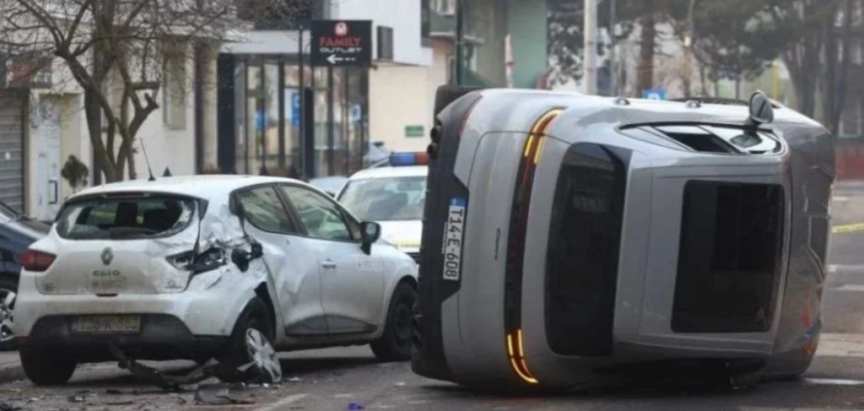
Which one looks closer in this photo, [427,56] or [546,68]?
[427,56]

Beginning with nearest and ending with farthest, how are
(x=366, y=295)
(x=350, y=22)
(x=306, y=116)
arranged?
1. (x=366, y=295)
2. (x=350, y=22)
3. (x=306, y=116)

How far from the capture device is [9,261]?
16.3m

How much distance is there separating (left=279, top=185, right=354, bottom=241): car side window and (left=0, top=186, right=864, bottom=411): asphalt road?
1.08 metres

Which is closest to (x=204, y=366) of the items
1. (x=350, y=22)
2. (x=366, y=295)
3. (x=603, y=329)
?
(x=366, y=295)

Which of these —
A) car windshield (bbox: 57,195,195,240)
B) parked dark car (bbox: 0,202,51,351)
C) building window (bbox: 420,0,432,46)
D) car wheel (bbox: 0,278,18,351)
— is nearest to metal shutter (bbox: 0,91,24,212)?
parked dark car (bbox: 0,202,51,351)

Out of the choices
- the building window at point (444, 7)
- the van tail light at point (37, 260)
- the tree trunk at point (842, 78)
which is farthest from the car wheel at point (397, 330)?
the tree trunk at point (842, 78)

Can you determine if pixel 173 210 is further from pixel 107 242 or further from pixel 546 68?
pixel 546 68

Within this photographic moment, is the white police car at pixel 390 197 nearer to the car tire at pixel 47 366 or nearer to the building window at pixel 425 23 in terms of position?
the car tire at pixel 47 366

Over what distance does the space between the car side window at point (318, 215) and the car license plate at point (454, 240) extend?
8.92 feet

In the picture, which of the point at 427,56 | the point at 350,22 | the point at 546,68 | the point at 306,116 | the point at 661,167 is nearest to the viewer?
the point at 661,167

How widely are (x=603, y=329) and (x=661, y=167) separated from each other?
1.06m

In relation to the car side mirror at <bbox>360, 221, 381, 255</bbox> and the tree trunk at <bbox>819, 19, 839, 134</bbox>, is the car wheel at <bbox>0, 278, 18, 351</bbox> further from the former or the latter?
the tree trunk at <bbox>819, 19, 839, 134</bbox>

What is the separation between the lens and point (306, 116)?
49.4 meters

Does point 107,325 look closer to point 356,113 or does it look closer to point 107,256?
point 107,256
